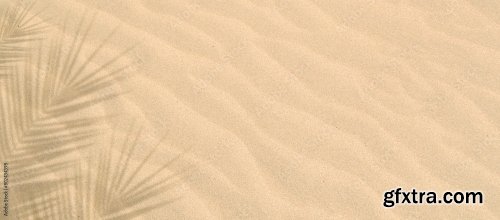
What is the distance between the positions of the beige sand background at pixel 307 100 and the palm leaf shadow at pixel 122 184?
4 cm

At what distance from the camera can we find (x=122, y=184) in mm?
3010

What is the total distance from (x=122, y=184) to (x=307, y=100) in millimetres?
1018

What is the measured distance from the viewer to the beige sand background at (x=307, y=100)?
9.69ft

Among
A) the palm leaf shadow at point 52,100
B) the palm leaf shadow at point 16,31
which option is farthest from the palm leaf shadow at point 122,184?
the palm leaf shadow at point 16,31

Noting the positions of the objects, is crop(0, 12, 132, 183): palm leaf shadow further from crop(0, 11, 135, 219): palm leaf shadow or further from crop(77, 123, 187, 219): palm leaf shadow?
crop(77, 123, 187, 219): palm leaf shadow

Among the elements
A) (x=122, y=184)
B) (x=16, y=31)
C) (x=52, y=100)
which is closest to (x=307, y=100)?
(x=122, y=184)

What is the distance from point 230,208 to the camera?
292 centimetres

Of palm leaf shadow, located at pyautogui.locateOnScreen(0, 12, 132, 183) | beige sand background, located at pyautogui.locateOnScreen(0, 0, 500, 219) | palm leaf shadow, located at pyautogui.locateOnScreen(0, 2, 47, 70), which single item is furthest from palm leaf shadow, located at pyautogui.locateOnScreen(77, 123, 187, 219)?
palm leaf shadow, located at pyautogui.locateOnScreen(0, 2, 47, 70)

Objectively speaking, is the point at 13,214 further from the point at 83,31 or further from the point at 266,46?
the point at 266,46

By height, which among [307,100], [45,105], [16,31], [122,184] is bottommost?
[122,184]

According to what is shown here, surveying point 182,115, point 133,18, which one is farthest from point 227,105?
point 133,18

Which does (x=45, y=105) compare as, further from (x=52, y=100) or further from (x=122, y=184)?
(x=122, y=184)

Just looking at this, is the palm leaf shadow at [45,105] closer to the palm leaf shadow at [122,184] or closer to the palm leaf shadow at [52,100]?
the palm leaf shadow at [52,100]

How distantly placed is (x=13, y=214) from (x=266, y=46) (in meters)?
1.54
